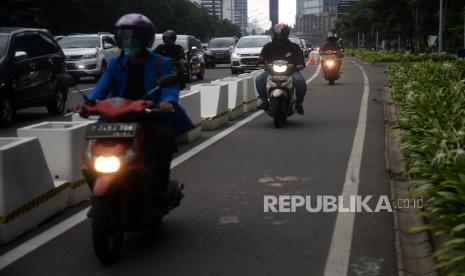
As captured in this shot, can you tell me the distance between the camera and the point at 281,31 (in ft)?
47.3

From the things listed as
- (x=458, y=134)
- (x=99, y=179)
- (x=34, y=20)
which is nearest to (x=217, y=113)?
(x=458, y=134)

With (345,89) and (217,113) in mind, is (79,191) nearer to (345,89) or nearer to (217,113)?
(217,113)

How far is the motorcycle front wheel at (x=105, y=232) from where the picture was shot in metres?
5.55

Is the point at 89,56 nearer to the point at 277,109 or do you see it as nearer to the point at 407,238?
the point at 277,109

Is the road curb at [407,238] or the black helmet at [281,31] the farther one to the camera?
the black helmet at [281,31]

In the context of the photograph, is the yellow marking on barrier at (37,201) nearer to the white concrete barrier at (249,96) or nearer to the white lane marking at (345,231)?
the white lane marking at (345,231)

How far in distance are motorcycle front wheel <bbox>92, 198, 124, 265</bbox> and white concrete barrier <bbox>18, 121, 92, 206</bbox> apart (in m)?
2.12

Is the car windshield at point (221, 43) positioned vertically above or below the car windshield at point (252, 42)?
below

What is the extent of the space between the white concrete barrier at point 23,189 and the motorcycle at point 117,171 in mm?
1039

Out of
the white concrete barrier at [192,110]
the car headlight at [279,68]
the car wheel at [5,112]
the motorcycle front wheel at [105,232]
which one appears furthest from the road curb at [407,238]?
the car wheel at [5,112]

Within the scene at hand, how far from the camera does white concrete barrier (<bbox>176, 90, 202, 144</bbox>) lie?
12.6 m

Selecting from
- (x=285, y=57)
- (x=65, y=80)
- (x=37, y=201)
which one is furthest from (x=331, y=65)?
(x=65, y=80)

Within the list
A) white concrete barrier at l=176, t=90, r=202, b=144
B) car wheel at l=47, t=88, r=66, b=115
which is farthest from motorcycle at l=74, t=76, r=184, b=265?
car wheel at l=47, t=88, r=66, b=115

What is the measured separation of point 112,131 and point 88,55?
24593 millimetres
